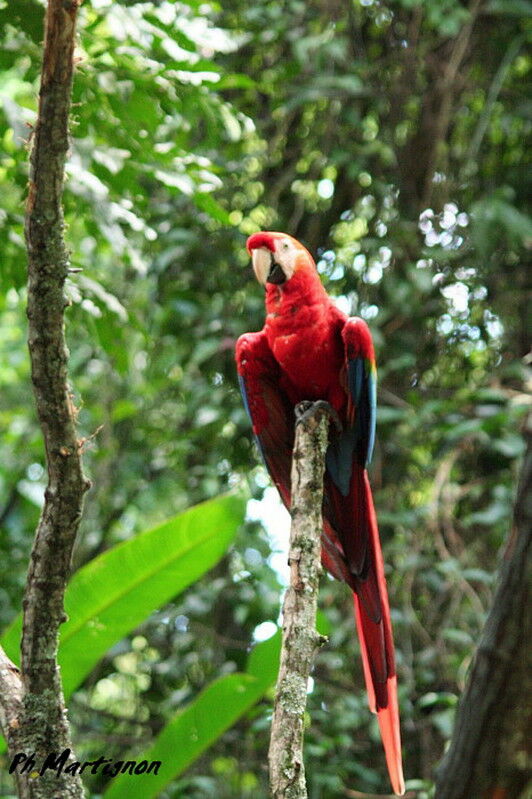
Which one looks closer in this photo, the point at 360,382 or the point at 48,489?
the point at 48,489

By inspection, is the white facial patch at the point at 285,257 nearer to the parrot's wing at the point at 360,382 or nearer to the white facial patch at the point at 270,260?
the white facial patch at the point at 270,260

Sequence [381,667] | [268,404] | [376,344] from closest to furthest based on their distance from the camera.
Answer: [381,667] → [268,404] → [376,344]

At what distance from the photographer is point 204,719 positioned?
189 centimetres

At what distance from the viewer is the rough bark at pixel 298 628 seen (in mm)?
1016

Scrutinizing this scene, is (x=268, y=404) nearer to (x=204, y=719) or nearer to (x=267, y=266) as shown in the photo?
(x=267, y=266)

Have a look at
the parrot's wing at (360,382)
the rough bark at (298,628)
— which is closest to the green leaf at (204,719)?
the parrot's wing at (360,382)

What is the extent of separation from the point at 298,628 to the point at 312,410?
534mm

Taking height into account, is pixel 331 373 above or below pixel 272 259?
below

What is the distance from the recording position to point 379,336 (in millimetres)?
2521

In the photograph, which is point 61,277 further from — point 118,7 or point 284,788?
point 118,7

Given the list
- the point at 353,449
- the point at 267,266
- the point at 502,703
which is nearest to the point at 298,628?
the point at 502,703

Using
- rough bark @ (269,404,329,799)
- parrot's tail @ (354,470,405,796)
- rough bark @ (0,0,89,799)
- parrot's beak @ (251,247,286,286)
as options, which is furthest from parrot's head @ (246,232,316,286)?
rough bark @ (0,0,89,799)

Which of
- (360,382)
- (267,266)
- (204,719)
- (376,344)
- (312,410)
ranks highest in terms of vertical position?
(376,344)

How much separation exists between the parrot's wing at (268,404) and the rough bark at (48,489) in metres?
0.74
